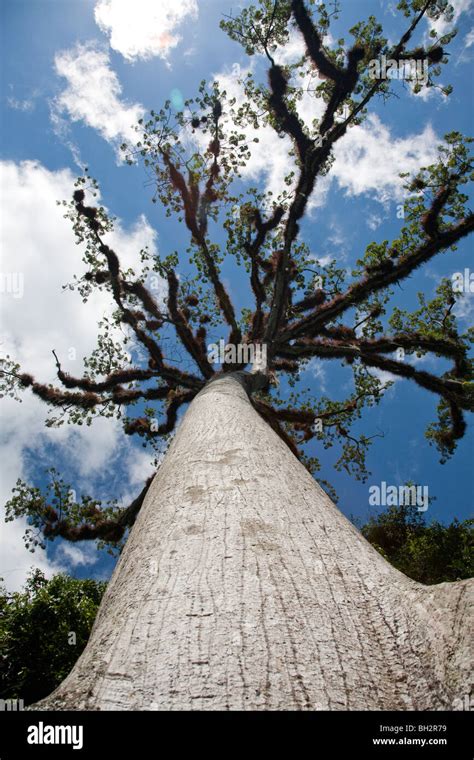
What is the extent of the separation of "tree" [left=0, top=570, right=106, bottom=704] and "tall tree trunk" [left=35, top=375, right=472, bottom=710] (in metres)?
6.23

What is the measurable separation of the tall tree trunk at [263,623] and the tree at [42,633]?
6.23 meters

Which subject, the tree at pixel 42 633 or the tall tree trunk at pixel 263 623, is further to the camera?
the tree at pixel 42 633

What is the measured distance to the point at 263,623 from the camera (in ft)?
4.11

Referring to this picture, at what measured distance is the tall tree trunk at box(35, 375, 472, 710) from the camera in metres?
1.06

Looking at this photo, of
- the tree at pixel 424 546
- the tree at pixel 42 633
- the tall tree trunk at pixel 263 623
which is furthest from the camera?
the tree at pixel 424 546

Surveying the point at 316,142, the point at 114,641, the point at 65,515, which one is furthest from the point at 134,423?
the point at 114,641

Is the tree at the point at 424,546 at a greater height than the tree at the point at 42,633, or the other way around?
the tree at the point at 424,546

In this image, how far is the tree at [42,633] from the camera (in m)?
6.21

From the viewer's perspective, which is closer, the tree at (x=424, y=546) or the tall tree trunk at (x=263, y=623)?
the tall tree trunk at (x=263, y=623)

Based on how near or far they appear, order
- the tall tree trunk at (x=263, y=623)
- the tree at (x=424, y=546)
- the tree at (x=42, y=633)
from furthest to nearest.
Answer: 1. the tree at (x=424, y=546)
2. the tree at (x=42, y=633)
3. the tall tree trunk at (x=263, y=623)

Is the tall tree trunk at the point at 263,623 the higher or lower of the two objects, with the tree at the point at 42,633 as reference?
higher

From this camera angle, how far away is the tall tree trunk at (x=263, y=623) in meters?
1.06

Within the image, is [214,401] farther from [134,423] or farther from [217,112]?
[217,112]

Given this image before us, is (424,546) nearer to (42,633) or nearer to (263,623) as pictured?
(42,633)
